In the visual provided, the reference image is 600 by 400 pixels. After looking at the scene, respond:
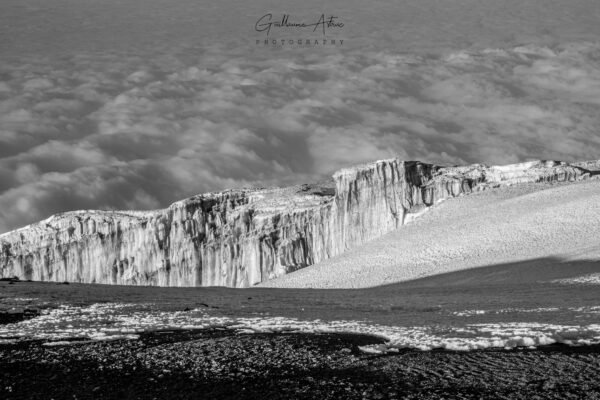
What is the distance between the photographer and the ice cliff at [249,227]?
10629 cm

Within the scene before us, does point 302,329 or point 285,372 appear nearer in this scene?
point 285,372

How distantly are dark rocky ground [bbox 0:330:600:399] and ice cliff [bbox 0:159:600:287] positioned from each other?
81907 mm

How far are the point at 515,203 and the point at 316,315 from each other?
59185 millimetres

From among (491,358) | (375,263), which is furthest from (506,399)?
(375,263)

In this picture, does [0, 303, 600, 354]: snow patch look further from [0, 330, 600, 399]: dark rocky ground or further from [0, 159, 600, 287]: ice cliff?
[0, 159, 600, 287]: ice cliff

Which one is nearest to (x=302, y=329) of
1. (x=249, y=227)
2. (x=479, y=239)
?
(x=479, y=239)

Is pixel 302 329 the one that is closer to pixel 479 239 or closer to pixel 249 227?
pixel 479 239

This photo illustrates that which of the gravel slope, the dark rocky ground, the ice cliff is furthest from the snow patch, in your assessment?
the ice cliff

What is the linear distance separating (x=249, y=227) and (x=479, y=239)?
144 feet

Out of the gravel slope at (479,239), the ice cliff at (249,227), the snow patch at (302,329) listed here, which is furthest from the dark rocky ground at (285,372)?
the ice cliff at (249,227)

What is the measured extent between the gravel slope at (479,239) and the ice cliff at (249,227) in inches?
483

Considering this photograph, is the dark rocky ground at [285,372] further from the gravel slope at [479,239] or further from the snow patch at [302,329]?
the gravel slope at [479,239]

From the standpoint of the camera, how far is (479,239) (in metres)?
77.0

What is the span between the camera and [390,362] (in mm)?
20719
